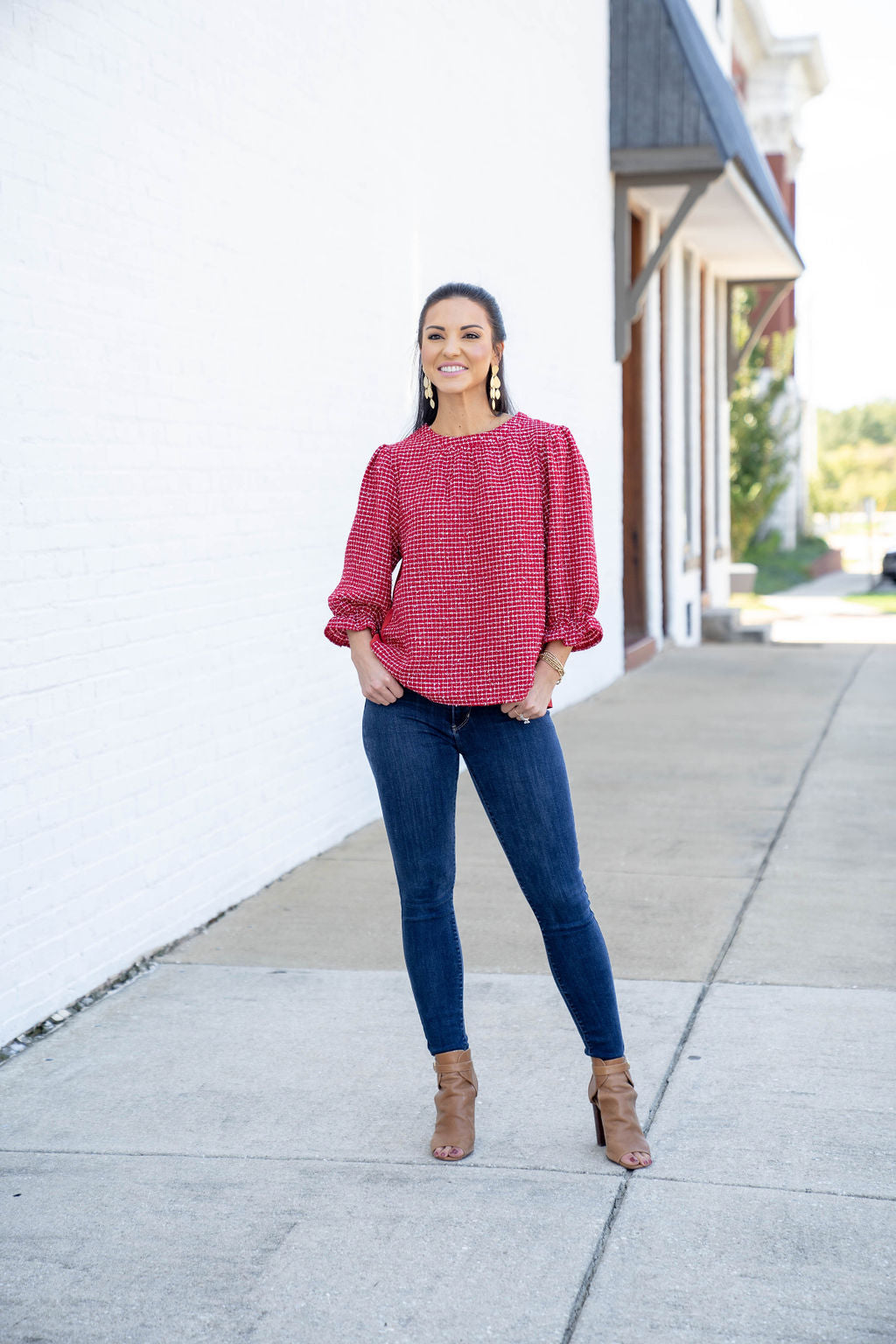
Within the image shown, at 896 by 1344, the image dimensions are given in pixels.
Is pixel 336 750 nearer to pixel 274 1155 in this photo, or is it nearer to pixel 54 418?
pixel 54 418

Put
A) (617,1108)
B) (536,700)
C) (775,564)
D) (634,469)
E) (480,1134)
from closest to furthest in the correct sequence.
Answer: (536,700) < (617,1108) < (480,1134) < (634,469) < (775,564)

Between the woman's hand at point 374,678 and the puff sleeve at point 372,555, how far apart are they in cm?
6

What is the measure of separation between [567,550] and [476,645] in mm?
282

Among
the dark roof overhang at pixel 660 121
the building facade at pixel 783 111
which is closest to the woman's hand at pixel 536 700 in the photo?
the dark roof overhang at pixel 660 121

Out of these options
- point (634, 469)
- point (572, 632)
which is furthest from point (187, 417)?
point (634, 469)

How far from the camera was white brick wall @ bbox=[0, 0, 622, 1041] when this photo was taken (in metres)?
4.19

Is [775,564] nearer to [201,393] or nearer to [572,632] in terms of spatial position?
[201,393]

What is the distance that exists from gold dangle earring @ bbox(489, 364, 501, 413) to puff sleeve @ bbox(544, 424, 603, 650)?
0.17 m

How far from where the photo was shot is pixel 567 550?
3.18m

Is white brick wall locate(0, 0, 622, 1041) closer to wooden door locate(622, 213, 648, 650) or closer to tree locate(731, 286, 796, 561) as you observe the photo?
wooden door locate(622, 213, 648, 650)

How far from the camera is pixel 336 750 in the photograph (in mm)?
6387

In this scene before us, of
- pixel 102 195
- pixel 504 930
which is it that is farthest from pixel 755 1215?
pixel 102 195

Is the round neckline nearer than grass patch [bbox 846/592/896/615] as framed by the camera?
Yes

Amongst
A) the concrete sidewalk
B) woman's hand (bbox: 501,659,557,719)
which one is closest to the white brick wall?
the concrete sidewalk
